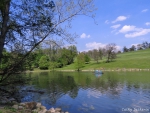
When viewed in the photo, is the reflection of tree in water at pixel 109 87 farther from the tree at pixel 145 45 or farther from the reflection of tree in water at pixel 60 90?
the tree at pixel 145 45

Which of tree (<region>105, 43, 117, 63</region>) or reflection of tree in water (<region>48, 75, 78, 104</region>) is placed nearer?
reflection of tree in water (<region>48, 75, 78, 104</region>)

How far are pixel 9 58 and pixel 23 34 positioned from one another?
7.36 feet

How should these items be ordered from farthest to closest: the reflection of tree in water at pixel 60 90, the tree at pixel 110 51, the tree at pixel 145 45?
the tree at pixel 145 45, the tree at pixel 110 51, the reflection of tree in water at pixel 60 90

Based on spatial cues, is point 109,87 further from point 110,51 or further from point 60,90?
point 110,51

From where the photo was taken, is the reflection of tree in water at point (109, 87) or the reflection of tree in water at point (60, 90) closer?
the reflection of tree in water at point (60, 90)

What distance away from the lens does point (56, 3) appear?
39.1ft

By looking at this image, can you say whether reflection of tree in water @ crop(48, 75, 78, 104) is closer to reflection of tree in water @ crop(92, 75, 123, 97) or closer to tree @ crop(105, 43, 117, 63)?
reflection of tree in water @ crop(92, 75, 123, 97)

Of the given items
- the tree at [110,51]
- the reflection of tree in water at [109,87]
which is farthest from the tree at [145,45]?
the reflection of tree in water at [109,87]

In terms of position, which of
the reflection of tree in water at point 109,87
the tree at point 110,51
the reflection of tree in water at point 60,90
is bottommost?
the reflection of tree in water at point 109,87

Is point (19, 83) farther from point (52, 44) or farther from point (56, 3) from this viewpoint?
point (56, 3)

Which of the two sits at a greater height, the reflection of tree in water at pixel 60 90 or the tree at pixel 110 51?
the tree at pixel 110 51

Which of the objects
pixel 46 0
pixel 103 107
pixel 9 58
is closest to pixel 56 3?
pixel 46 0

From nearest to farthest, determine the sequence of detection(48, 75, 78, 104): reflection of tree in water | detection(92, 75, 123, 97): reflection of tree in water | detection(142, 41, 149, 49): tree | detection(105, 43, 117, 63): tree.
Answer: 1. detection(48, 75, 78, 104): reflection of tree in water
2. detection(92, 75, 123, 97): reflection of tree in water
3. detection(105, 43, 117, 63): tree
4. detection(142, 41, 149, 49): tree

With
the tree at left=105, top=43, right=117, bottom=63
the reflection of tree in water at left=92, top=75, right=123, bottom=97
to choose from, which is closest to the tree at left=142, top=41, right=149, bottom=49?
the tree at left=105, top=43, right=117, bottom=63
